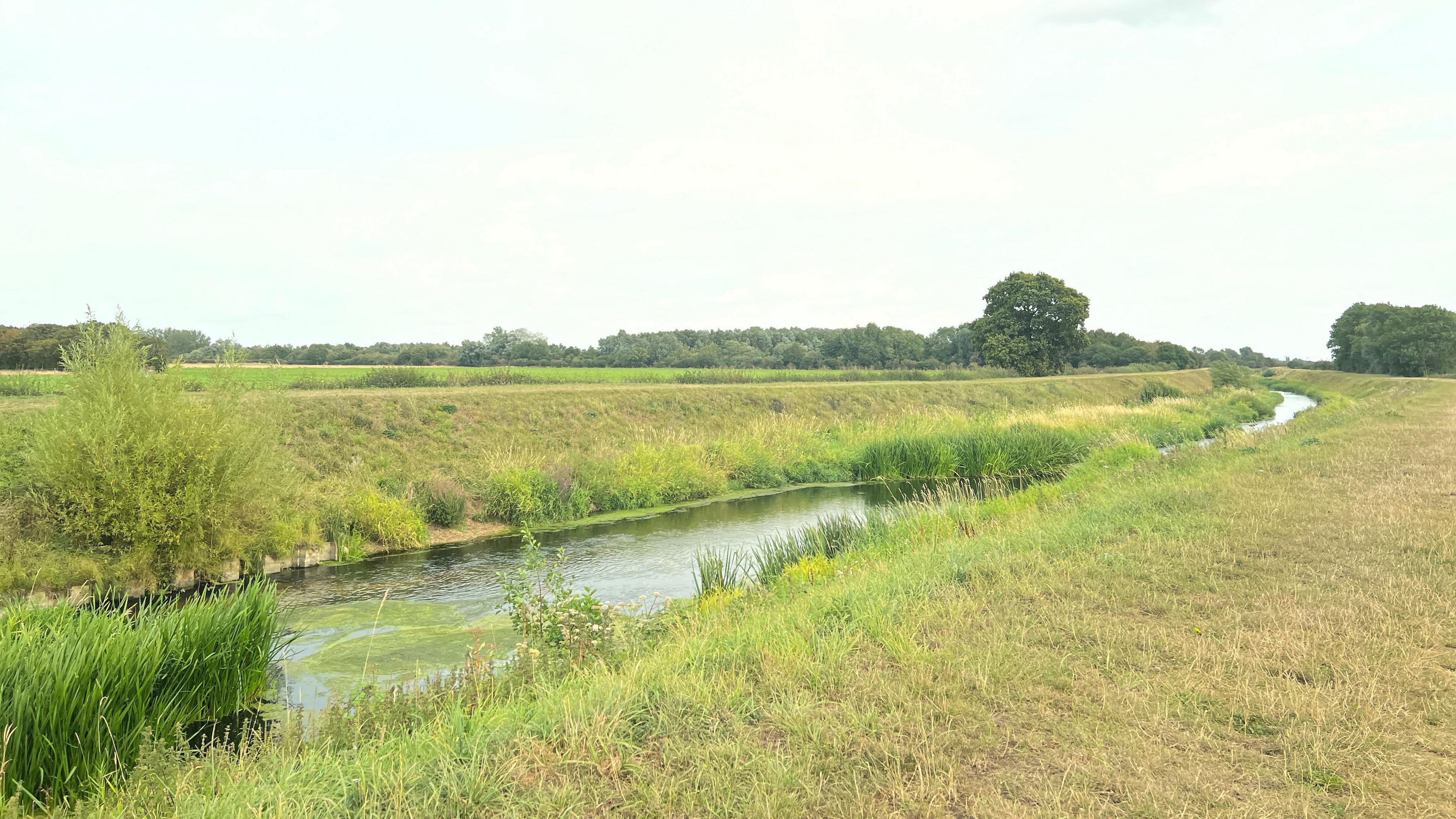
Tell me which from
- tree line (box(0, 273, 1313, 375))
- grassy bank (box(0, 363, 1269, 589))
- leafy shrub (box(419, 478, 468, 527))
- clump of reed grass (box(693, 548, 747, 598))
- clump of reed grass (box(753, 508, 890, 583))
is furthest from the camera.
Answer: tree line (box(0, 273, 1313, 375))

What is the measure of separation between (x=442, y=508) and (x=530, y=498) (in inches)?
78.0

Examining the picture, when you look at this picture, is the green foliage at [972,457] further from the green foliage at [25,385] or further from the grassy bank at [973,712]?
the green foliage at [25,385]

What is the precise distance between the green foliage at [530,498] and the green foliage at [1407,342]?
84.3 metres

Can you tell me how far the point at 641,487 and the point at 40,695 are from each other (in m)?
15.4

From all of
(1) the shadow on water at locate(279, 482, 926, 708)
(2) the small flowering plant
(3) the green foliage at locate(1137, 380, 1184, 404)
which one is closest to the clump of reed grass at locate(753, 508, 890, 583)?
(1) the shadow on water at locate(279, 482, 926, 708)

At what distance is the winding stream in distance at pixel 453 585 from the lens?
339 inches

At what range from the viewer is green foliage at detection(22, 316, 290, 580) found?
11.2 metres

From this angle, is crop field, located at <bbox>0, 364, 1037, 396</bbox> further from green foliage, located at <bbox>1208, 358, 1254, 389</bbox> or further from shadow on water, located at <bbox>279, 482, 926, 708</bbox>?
green foliage, located at <bbox>1208, 358, 1254, 389</bbox>

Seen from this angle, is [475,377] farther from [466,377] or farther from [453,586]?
[453,586]

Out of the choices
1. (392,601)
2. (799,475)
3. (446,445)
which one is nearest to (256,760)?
(392,601)

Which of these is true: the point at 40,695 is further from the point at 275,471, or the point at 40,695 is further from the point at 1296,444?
the point at 1296,444

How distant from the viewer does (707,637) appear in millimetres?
5887

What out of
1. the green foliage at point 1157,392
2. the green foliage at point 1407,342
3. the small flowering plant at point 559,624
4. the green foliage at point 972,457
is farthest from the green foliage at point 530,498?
the green foliage at point 1407,342

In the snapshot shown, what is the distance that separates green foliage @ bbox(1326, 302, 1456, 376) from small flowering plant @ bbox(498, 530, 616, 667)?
89614 mm
